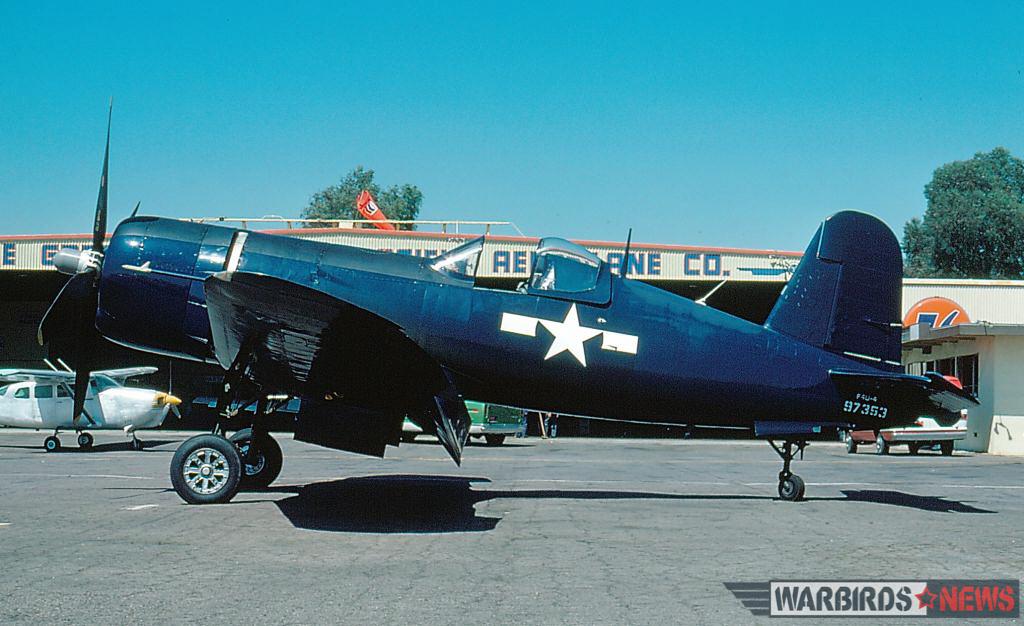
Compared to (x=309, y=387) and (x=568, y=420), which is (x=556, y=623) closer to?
(x=309, y=387)

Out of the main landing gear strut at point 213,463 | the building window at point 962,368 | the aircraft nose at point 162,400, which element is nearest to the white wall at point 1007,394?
the building window at point 962,368

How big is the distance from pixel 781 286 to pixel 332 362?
2532cm

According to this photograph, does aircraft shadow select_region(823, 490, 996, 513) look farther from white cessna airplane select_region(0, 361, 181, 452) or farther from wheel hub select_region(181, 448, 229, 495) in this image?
white cessna airplane select_region(0, 361, 181, 452)

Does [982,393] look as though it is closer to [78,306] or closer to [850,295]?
[850,295]

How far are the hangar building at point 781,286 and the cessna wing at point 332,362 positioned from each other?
16.5 metres

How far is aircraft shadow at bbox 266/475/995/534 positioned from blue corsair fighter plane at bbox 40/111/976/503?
27.8 inches

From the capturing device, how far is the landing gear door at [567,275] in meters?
9.59

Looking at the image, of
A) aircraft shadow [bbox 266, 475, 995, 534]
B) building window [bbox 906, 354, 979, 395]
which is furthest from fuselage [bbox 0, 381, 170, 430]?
building window [bbox 906, 354, 979, 395]

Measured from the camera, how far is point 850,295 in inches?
397

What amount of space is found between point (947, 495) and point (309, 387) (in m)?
8.18

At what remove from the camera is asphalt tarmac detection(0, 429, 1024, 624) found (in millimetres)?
5141

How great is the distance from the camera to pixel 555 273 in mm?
9641

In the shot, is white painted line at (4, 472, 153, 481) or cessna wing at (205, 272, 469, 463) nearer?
cessna wing at (205, 272, 469, 463)

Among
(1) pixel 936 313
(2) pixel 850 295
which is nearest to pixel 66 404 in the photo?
(2) pixel 850 295
